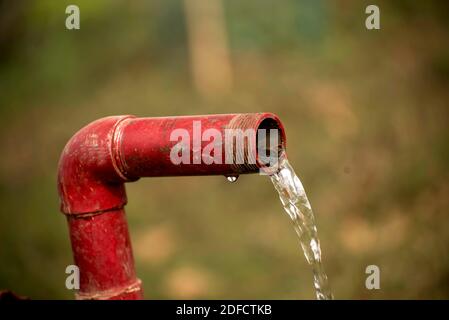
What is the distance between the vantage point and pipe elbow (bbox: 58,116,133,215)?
1.85 metres

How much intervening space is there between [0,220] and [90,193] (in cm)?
453

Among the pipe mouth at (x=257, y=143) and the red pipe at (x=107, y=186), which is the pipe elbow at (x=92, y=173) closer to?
the red pipe at (x=107, y=186)

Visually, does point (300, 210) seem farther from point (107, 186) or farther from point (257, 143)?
point (107, 186)

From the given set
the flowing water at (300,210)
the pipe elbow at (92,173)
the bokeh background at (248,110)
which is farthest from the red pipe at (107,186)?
the bokeh background at (248,110)

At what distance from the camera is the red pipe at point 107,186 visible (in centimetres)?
177

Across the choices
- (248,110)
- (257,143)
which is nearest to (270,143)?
(257,143)

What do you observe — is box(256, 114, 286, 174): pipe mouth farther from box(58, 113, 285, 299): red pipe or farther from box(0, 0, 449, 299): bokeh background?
box(0, 0, 449, 299): bokeh background

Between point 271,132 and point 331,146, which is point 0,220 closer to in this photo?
point 331,146

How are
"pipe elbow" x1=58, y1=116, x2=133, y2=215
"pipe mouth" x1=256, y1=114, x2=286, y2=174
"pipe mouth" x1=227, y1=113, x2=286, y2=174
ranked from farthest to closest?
"pipe elbow" x1=58, y1=116, x2=133, y2=215 → "pipe mouth" x1=256, y1=114, x2=286, y2=174 → "pipe mouth" x1=227, y1=113, x2=286, y2=174

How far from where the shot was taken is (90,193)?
6.26ft

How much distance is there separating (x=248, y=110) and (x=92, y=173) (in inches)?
169

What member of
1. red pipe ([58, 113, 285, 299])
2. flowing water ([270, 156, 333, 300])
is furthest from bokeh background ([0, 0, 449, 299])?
red pipe ([58, 113, 285, 299])

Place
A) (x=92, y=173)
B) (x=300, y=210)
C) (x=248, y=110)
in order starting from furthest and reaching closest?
(x=248, y=110)
(x=300, y=210)
(x=92, y=173)

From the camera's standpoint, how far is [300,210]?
2.16m
